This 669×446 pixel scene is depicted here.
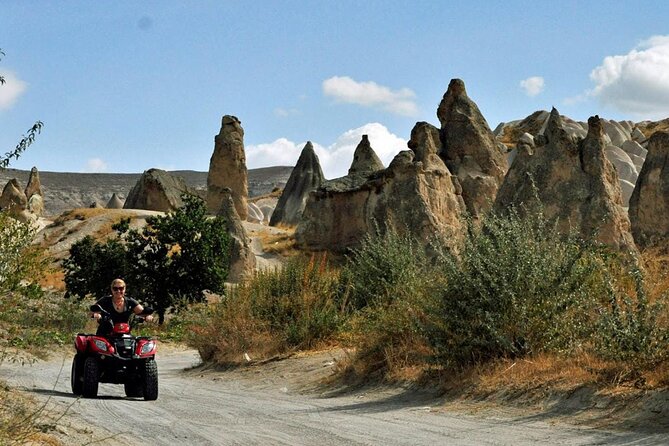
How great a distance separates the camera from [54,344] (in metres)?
25.9

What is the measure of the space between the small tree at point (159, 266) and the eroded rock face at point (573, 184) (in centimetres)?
1229

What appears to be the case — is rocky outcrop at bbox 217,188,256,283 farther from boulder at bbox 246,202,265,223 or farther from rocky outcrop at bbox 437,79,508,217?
boulder at bbox 246,202,265,223

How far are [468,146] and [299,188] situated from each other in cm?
2660

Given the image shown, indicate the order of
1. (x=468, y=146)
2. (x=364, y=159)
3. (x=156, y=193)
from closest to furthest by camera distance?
(x=468, y=146), (x=364, y=159), (x=156, y=193)

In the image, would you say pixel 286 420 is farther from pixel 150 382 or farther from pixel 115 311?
pixel 115 311

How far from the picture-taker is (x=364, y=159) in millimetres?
54094

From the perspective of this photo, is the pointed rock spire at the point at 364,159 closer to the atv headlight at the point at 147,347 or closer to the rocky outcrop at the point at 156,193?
the rocky outcrop at the point at 156,193

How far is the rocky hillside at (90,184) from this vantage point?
12044 cm

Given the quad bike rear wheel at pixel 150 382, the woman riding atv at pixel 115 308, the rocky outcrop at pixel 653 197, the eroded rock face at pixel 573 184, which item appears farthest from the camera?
the rocky outcrop at pixel 653 197

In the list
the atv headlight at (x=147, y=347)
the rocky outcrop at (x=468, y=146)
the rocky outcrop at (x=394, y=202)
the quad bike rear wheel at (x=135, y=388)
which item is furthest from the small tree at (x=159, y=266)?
the atv headlight at (x=147, y=347)

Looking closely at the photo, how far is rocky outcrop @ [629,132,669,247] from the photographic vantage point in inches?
1288

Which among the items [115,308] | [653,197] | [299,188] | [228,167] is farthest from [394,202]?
[299,188]

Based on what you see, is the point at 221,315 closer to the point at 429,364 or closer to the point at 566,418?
the point at 429,364

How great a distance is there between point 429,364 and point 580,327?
226 centimetres
